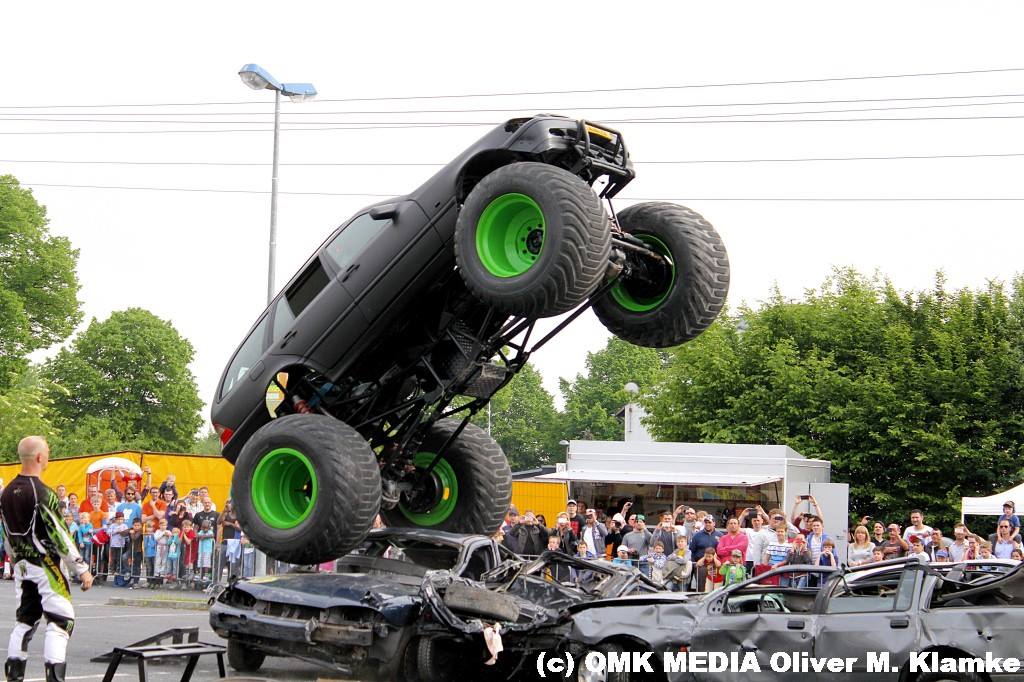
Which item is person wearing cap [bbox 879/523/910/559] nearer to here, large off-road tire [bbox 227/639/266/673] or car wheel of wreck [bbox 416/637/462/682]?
car wheel of wreck [bbox 416/637/462/682]

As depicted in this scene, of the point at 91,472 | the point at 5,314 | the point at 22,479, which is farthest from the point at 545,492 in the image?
the point at 5,314

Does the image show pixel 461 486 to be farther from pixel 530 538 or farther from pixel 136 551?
pixel 136 551

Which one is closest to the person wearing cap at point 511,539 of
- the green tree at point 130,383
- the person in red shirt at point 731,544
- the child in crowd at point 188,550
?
the person in red shirt at point 731,544

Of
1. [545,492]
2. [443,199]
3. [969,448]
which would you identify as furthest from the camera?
[969,448]

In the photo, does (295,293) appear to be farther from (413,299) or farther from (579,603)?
(579,603)

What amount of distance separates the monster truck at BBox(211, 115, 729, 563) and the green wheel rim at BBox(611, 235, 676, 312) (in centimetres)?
2

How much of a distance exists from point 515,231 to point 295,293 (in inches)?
106

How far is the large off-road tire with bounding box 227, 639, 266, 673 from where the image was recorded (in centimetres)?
1070

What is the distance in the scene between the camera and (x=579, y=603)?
972cm

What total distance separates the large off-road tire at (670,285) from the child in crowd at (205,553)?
12.2m

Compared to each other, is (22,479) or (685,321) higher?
(685,321)

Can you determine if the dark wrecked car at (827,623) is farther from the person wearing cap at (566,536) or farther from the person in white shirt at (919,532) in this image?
the person wearing cap at (566,536)

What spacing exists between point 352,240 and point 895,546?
27.3ft

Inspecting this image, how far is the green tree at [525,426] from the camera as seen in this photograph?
105069 millimetres
